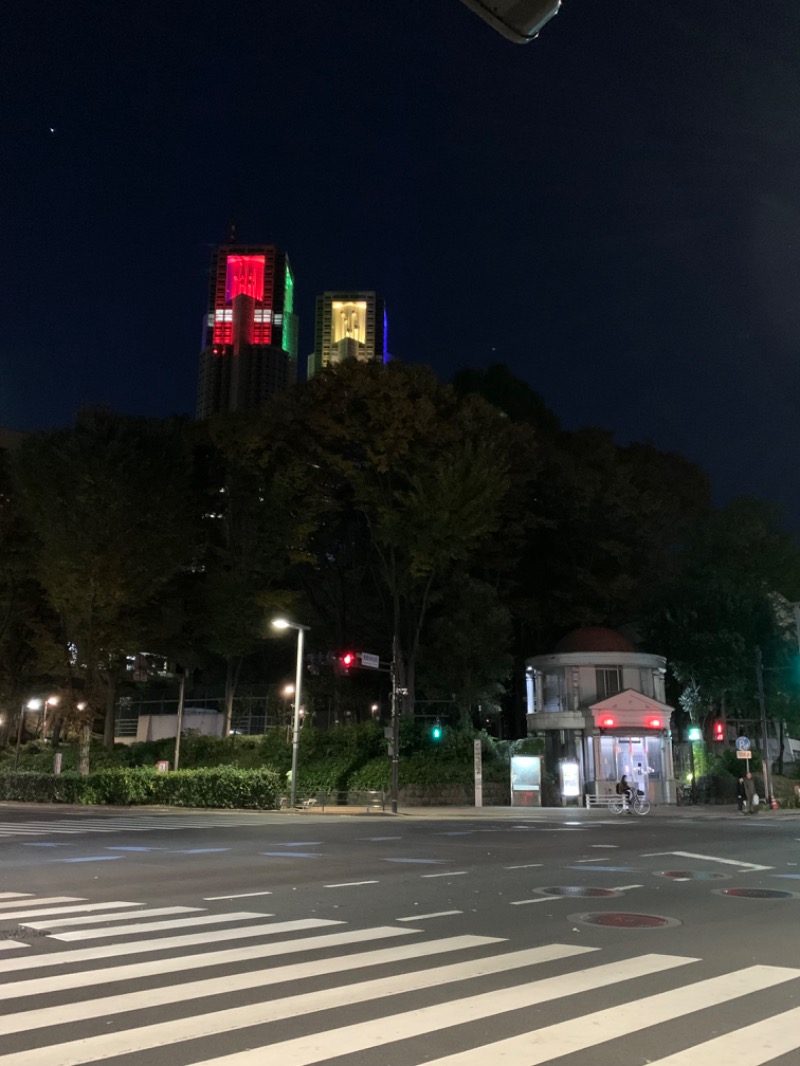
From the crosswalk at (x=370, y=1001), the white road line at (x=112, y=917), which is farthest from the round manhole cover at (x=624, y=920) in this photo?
the white road line at (x=112, y=917)

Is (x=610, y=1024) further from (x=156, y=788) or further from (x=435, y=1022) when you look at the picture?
→ (x=156, y=788)

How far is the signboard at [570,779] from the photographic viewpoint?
4084cm

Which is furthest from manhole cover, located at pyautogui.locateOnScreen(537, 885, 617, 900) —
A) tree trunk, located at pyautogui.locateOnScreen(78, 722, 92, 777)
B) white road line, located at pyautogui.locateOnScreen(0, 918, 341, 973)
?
tree trunk, located at pyautogui.locateOnScreen(78, 722, 92, 777)

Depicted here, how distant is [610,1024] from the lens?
19.2 ft

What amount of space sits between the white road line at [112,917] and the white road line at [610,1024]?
5174mm

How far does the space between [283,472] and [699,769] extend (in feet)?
88.0

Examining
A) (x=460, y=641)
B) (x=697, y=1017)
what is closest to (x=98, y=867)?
(x=697, y=1017)

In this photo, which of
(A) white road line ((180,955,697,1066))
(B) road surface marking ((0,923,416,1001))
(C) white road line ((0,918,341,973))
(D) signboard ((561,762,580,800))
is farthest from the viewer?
(D) signboard ((561,762,580,800))

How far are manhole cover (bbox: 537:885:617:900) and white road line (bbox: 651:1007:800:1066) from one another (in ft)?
18.8

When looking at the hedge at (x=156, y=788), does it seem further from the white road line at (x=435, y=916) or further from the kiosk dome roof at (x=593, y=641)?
the white road line at (x=435, y=916)

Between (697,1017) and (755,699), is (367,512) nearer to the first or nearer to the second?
(755,699)

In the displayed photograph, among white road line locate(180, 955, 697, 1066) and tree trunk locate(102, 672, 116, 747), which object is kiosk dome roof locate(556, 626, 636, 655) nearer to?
tree trunk locate(102, 672, 116, 747)

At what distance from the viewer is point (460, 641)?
44.5 metres

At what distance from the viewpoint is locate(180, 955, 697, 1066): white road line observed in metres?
5.11
